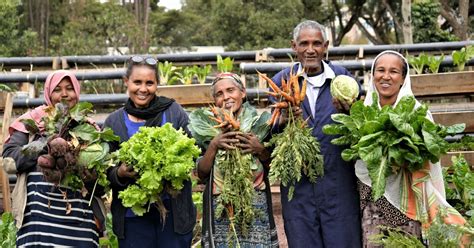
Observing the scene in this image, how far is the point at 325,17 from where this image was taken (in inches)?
1024

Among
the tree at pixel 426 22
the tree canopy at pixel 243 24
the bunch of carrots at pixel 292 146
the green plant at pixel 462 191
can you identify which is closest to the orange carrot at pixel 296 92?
the bunch of carrots at pixel 292 146

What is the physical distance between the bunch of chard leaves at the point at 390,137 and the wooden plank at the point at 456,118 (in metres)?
3.49

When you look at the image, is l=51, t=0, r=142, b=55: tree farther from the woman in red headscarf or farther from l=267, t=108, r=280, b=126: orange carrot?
l=267, t=108, r=280, b=126: orange carrot

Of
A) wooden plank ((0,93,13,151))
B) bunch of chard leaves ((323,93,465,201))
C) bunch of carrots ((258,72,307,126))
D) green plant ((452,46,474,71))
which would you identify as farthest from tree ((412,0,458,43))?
bunch of carrots ((258,72,307,126))

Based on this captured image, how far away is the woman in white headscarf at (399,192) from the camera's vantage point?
3.99 meters

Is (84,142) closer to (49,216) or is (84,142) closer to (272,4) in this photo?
(49,216)

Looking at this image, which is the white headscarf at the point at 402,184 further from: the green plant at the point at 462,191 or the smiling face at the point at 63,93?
the smiling face at the point at 63,93

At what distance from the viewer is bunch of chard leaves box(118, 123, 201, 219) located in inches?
154

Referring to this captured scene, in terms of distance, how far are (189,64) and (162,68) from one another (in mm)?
1215

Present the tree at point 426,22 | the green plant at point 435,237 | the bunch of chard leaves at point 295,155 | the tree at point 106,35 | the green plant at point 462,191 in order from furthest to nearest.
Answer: the tree at point 106,35 < the tree at point 426,22 < the green plant at point 462,191 < the bunch of chard leaves at point 295,155 < the green plant at point 435,237

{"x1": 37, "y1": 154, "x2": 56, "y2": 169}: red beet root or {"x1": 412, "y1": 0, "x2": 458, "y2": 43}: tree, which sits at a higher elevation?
{"x1": 412, "y1": 0, "x2": 458, "y2": 43}: tree

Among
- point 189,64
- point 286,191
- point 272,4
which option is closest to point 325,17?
point 272,4

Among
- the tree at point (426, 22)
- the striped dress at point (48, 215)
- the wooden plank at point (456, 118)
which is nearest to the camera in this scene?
the striped dress at point (48, 215)

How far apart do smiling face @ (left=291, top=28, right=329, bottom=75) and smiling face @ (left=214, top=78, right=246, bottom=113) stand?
0.49 m
